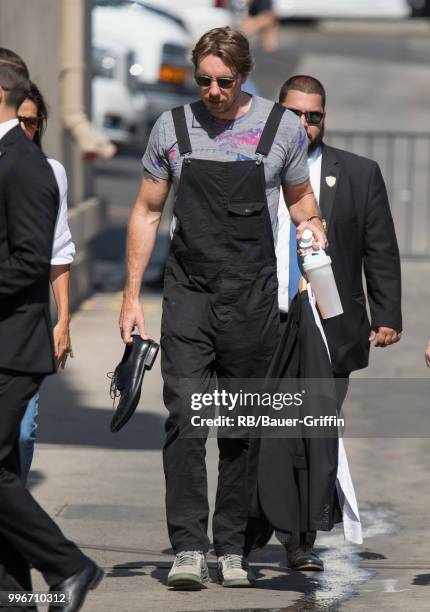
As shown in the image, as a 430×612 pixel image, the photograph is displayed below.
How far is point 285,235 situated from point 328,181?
0.94 feet

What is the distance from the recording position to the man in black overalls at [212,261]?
5.52 meters

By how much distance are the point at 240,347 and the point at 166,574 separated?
0.95m

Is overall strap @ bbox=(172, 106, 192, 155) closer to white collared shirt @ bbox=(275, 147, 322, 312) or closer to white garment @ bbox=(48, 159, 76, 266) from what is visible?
white garment @ bbox=(48, 159, 76, 266)

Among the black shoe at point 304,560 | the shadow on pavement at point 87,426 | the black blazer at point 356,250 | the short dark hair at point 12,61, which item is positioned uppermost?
the short dark hair at point 12,61

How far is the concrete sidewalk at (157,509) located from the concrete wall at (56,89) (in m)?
1.61

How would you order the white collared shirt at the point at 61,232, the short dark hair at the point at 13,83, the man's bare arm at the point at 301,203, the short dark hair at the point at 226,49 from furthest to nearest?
1. the man's bare arm at the point at 301,203
2. the short dark hair at the point at 226,49
3. the white collared shirt at the point at 61,232
4. the short dark hair at the point at 13,83

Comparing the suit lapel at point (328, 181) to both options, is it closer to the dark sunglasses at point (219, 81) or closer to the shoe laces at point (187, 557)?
the dark sunglasses at point (219, 81)

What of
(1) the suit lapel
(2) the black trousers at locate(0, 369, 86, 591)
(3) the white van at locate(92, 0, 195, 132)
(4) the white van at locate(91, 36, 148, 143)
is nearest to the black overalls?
(1) the suit lapel

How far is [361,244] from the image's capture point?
6.18 m

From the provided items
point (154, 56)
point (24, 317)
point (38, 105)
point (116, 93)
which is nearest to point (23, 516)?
point (24, 317)

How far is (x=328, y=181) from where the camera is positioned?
613 centimetres

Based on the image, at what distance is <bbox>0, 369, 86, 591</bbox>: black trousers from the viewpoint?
15.6 feet

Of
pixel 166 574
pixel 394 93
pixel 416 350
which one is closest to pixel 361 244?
pixel 166 574

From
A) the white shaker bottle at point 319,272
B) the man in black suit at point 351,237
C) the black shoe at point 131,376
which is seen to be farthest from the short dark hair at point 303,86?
the black shoe at point 131,376
